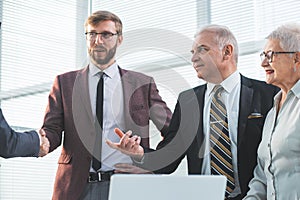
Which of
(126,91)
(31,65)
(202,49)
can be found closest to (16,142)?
(126,91)

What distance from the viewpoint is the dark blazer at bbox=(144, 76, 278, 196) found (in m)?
2.81

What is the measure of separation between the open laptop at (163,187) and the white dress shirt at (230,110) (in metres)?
1.29

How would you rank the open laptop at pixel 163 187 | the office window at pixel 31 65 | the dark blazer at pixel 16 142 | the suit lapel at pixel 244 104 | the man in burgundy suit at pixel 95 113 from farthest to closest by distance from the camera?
the office window at pixel 31 65, the man in burgundy suit at pixel 95 113, the suit lapel at pixel 244 104, the dark blazer at pixel 16 142, the open laptop at pixel 163 187

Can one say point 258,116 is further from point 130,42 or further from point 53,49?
point 53,49

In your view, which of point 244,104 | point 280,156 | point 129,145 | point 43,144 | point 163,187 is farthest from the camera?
point 43,144

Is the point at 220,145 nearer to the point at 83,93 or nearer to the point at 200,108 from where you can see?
the point at 200,108

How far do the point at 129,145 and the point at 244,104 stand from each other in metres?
A: 0.64

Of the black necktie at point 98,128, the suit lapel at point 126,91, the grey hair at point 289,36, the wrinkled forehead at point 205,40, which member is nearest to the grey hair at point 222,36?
the wrinkled forehead at point 205,40

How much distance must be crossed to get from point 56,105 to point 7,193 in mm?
1466

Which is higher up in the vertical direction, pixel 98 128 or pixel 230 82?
pixel 230 82

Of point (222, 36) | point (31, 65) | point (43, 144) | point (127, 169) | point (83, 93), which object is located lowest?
point (127, 169)

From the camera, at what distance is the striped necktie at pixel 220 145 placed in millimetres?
2824

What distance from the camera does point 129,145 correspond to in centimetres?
279

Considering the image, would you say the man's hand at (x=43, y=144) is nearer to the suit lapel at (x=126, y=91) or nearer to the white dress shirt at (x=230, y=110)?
the suit lapel at (x=126, y=91)
